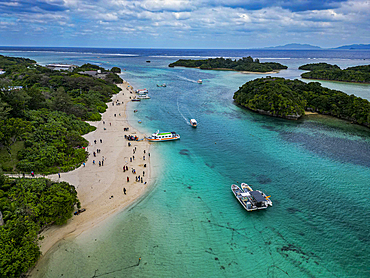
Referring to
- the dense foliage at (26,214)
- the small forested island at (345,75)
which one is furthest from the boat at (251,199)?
the small forested island at (345,75)

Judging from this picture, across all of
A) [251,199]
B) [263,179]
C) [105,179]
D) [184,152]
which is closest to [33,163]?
[105,179]

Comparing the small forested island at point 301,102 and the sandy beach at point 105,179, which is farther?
the small forested island at point 301,102

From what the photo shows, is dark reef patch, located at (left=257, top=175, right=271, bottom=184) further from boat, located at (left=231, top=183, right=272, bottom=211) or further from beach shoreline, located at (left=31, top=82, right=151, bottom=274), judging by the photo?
beach shoreline, located at (left=31, top=82, right=151, bottom=274)

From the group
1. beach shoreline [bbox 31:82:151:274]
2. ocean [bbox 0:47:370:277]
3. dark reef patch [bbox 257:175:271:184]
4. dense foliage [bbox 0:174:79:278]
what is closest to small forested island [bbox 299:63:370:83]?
ocean [bbox 0:47:370:277]

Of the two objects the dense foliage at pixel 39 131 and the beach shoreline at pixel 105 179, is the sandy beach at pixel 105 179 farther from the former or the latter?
the dense foliage at pixel 39 131

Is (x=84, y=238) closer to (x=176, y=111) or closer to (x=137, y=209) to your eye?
(x=137, y=209)

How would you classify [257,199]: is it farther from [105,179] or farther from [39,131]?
[39,131]
